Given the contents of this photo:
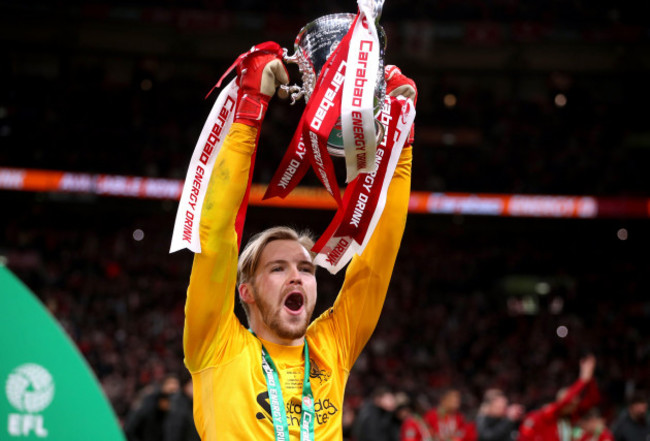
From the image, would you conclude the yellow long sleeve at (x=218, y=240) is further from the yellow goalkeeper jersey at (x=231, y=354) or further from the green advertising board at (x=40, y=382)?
the green advertising board at (x=40, y=382)

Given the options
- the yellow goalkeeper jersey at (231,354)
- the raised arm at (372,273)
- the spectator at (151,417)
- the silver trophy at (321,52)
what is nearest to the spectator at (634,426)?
the spectator at (151,417)

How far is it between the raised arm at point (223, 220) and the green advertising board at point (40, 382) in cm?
59

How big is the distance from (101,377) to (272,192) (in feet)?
41.3

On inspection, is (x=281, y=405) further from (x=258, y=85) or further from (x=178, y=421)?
(x=178, y=421)

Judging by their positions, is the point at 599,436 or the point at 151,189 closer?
the point at 599,436

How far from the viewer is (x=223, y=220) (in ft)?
7.99

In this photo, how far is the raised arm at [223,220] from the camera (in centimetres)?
243

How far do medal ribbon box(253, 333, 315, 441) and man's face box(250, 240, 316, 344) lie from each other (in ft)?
0.37

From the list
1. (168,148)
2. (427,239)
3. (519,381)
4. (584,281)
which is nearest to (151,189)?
(168,148)

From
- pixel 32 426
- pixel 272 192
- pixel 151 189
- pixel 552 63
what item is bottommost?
pixel 32 426

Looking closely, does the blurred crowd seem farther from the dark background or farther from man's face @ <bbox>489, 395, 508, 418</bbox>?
man's face @ <bbox>489, 395, 508, 418</bbox>

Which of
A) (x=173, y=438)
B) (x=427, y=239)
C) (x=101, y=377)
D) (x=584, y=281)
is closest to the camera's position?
(x=173, y=438)

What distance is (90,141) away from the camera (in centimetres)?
1850

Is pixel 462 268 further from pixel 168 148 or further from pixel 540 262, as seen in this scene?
pixel 168 148
